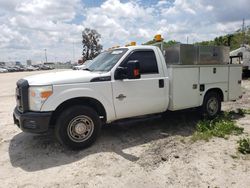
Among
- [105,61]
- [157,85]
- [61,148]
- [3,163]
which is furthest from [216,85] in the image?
[3,163]

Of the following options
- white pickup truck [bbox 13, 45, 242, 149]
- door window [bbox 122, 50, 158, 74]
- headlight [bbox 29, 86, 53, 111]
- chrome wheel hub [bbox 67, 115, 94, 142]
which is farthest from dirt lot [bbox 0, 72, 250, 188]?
door window [bbox 122, 50, 158, 74]

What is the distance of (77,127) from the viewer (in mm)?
4602

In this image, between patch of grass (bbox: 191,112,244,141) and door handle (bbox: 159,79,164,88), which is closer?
patch of grass (bbox: 191,112,244,141)

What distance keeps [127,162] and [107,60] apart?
7.52ft

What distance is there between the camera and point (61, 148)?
4793 mm

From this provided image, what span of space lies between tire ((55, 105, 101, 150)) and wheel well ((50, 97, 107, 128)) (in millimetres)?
112

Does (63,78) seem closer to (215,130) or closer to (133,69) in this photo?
(133,69)

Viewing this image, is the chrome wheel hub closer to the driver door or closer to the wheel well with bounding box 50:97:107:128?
the wheel well with bounding box 50:97:107:128

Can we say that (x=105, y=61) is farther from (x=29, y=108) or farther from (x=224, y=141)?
(x=224, y=141)

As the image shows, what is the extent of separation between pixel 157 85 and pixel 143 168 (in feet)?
6.78

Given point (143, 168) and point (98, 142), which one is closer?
point (143, 168)

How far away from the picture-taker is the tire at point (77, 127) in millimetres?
4430

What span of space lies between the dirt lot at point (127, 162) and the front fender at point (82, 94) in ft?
2.85

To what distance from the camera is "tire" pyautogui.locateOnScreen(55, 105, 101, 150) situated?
14.5 ft
